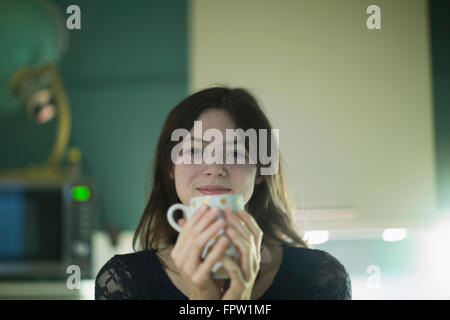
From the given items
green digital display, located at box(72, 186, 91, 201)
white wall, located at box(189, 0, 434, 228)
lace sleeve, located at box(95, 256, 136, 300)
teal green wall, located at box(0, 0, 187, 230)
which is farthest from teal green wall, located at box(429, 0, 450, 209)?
lace sleeve, located at box(95, 256, 136, 300)

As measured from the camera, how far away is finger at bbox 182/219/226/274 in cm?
53

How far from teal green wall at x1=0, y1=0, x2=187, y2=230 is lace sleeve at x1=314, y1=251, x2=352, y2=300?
1.28 metres

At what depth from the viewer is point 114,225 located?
1917mm

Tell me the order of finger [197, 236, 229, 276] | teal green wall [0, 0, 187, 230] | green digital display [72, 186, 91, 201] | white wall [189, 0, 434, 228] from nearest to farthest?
finger [197, 236, 229, 276], white wall [189, 0, 434, 228], green digital display [72, 186, 91, 201], teal green wall [0, 0, 187, 230]

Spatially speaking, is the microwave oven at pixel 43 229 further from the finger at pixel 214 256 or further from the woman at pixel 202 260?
the finger at pixel 214 256

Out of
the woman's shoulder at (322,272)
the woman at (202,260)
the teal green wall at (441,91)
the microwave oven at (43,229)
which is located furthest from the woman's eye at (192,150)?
the teal green wall at (441,91)

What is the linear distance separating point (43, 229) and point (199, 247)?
1.04 m

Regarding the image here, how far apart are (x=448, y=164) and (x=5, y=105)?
173cm

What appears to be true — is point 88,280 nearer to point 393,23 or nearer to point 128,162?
point 128,162

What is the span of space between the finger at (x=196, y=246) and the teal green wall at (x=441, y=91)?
1.37 meters

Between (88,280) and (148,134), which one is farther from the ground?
(148,134)

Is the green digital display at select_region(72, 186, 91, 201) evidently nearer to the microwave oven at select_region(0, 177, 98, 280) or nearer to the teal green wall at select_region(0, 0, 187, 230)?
the microwave oven at select_region(0, 177, 98, 280)

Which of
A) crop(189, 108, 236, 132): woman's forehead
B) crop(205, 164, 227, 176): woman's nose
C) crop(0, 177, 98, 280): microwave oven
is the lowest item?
crop(0, 177, 98, 280): microwave oven
